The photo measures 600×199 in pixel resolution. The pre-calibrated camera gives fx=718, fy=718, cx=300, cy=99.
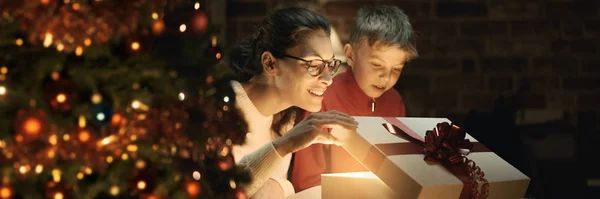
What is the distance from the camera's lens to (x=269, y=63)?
2143mm

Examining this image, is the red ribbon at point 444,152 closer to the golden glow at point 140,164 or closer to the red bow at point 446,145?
the red bow at point 446,145

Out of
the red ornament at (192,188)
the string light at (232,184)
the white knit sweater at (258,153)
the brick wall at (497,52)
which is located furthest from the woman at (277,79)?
the brick wall at (497,52)

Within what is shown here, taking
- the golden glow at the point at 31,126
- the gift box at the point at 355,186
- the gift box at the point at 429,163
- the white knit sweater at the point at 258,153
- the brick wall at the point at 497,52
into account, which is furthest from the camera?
the brick wall at the point at 497,52

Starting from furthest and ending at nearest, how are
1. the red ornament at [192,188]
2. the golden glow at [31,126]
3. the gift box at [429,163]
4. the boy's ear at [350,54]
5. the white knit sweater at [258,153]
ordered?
the boy's ear at [350,54] < the white knit sweater at [258,153] < the gift box at [429,163] < the red ornament at [192,188] < the golden glow at [31,126]

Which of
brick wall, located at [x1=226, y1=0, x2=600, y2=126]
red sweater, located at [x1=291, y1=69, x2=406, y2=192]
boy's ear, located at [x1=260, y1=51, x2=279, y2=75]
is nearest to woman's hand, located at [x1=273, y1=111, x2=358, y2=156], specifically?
boy's ear, located at [x1=260, y1=51, x2=279, y2=75]

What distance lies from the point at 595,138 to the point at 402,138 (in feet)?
7.23

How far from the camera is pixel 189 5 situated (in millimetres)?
1409

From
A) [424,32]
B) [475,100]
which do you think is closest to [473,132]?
[475,100]

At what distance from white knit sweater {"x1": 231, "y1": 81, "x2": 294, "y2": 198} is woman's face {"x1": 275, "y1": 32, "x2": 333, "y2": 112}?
15 cm

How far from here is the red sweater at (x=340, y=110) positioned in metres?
2.32

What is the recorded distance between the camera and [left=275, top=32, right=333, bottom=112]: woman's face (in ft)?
6.81

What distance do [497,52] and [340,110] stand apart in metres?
1.57

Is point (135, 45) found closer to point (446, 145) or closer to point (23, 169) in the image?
point (23, 169)

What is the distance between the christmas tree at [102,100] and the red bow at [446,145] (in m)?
0.67
